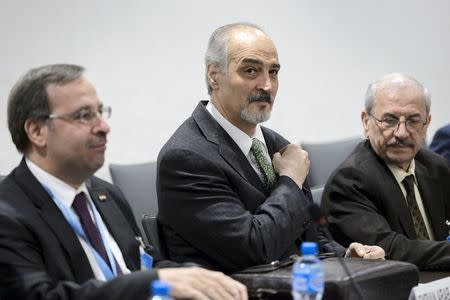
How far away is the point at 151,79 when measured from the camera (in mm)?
5195

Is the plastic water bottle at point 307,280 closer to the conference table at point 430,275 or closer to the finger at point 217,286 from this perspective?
the finger at point 217,286

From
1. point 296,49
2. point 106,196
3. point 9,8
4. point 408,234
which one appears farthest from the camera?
point 296,49

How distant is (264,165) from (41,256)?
49.1 inches

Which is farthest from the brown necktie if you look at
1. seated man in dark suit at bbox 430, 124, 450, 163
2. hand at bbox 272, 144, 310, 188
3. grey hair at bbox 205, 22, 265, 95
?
grey hair at bbox 205, 22, 265, 95

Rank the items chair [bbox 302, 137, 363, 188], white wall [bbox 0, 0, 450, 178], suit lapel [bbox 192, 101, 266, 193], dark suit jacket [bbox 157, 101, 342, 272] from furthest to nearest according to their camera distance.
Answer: chair [bbox 302, 137, 363, 188] < white wall [bbox 0, 0, 450, 178] < suit lapel [bbox 192, 101, 266, 193] < dark suit jacket [bbox 157, 101, 342, 272]

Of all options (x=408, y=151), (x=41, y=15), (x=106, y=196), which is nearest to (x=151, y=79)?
(x=41, y=15)

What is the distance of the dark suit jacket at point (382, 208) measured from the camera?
3.62m

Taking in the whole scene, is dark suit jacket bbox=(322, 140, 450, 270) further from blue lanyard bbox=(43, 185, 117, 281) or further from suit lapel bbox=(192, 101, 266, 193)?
blue lanyard bbox=(43, 185, 117, 281)

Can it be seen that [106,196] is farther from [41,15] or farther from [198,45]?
[198,45]

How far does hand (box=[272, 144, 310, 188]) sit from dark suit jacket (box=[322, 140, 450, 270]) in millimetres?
481

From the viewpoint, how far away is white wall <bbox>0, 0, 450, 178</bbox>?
4758 millimetres

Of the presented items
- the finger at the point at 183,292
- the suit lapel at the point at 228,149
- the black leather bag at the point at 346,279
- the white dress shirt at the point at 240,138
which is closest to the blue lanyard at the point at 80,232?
the finger at the point at 183,292

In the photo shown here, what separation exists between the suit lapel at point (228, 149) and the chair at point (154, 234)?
1.30 feet

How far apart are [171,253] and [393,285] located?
928 mm
